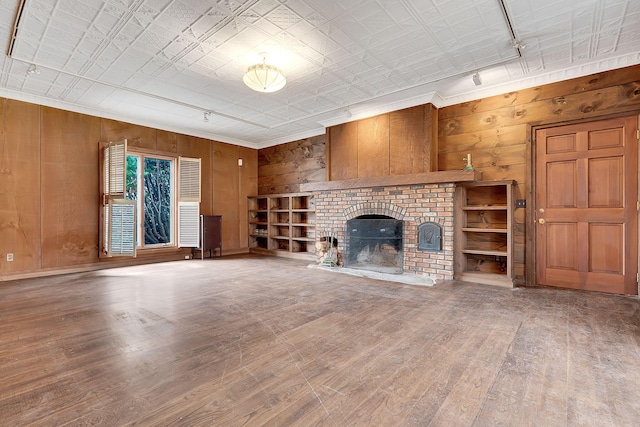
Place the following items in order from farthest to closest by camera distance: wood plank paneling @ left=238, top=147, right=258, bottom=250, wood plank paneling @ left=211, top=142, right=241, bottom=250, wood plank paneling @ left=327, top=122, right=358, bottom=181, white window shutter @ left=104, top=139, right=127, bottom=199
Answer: wood plank paneling @ left=238, top=147, right=258, bottom=250
wood plank paneling @ left=211, top=142, right=241, bottom=250
wood plank paneling @ left=327, top=122, right=358, bottom=181
white window shutter @ left=104, top=139, right=127, bottom=199

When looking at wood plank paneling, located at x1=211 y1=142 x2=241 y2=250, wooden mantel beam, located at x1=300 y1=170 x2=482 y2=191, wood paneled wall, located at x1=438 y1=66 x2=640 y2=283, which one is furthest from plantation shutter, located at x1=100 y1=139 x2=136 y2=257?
wood paneled wall, located at x1=438 y1=66 x2=640 y2=283

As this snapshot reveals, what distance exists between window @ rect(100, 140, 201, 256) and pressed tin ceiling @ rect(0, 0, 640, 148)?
1.29 metres

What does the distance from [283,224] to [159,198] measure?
2.70 m

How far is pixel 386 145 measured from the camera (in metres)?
5.21

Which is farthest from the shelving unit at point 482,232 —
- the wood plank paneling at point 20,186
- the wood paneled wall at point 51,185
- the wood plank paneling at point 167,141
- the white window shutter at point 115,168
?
the wood plank paneling at point 20,186

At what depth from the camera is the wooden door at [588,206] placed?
3.66 m

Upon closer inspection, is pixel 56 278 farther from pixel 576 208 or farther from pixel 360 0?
pixel 576 208

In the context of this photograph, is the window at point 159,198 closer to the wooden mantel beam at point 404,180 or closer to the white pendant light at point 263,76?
the wooden mantel beam at point 404,180

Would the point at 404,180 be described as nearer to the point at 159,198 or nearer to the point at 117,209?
the point at 117,209

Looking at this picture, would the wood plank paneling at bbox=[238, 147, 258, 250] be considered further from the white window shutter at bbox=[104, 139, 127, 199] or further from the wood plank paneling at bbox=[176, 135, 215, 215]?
the white window shutter at bbox=[104, 139, 127, 199]

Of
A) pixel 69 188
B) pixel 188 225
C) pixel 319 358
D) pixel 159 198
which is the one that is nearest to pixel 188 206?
pixel 188 225

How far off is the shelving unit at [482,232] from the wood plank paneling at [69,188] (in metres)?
6.13

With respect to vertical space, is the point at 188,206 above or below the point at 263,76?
below

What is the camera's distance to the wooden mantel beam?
13.9 feet
